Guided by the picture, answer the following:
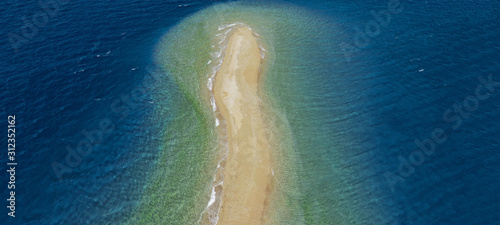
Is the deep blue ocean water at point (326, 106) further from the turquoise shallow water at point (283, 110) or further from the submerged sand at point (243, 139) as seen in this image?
the submerged sand at point (243, 139)

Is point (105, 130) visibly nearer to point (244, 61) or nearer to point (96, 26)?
point (244, 61)

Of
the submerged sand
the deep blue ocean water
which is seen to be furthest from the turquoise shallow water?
the submerged sand

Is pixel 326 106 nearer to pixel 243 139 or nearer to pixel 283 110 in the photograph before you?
pixel 283 110

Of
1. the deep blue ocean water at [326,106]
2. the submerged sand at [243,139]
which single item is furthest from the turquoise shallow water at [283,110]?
the submerged sand at [243,139]

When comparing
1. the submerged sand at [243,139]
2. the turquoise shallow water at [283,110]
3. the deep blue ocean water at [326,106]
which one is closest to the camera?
the submerged sand at [243,139]

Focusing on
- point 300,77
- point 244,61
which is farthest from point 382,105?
point 244,61

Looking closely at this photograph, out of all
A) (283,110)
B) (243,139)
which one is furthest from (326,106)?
(243,139)
